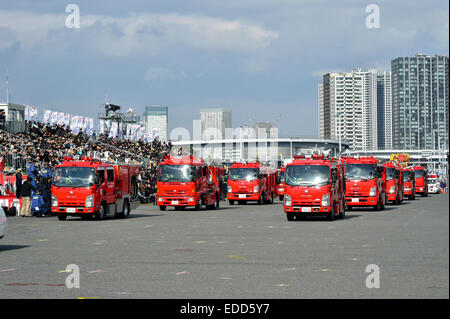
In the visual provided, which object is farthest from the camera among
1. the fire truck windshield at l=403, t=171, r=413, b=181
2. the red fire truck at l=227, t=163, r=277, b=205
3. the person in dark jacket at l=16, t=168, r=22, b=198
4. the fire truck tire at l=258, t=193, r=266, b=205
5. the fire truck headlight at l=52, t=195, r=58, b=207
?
the fire truck windshield at l=403, t=171, r=413, b=181

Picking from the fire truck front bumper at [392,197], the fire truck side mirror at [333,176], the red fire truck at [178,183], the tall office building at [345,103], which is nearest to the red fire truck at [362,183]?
the red fire truck at [178,183]

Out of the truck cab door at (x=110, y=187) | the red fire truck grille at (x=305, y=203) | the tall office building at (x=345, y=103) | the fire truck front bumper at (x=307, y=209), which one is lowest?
the fire truck front bumper at (x=307, y=209)

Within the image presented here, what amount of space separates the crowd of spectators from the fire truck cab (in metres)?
8.96

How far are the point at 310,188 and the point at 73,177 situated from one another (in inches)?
384

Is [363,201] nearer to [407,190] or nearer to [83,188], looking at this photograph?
[83,188]

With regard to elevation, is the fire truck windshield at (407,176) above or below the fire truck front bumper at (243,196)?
above

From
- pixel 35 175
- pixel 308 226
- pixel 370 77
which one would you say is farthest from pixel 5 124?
pixel 370 77

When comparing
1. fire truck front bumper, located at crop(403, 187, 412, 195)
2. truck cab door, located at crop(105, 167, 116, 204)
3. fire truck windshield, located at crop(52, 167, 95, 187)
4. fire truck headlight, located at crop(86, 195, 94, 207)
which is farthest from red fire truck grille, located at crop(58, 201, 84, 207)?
fire truck front bumper, located at crop(403, 187, 412, 195)

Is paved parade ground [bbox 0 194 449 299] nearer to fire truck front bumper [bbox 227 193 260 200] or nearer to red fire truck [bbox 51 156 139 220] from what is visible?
red fire truck [bbox 51 156 139 220]

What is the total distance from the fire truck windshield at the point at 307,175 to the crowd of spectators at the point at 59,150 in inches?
348

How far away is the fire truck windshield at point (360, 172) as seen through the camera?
40.7 metres

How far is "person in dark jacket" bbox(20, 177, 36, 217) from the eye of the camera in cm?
3434

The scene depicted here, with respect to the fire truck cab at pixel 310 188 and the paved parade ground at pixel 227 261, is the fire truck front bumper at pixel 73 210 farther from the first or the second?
the fire truck cab at pixel 310 188
